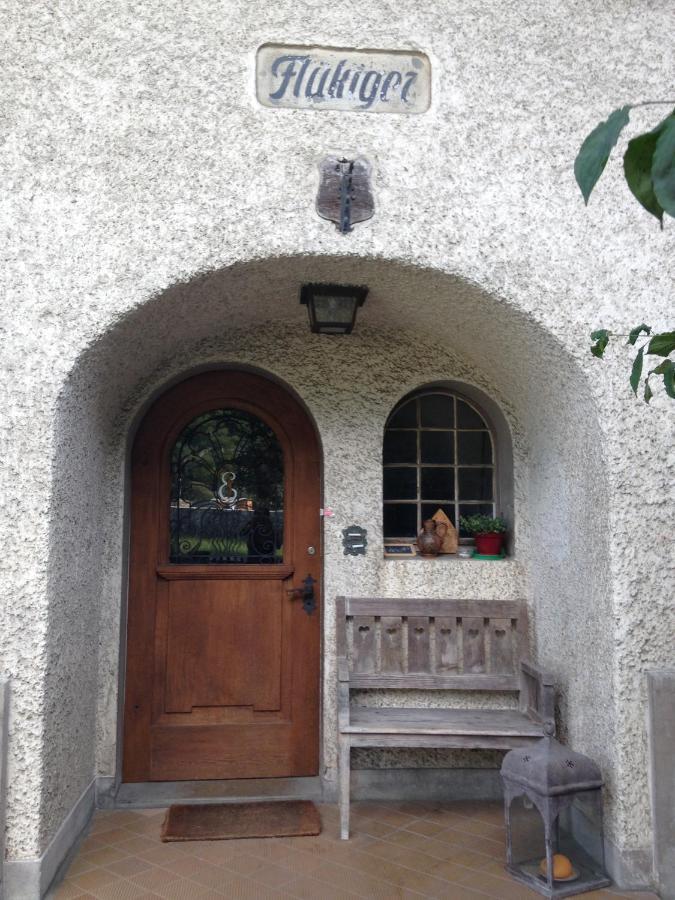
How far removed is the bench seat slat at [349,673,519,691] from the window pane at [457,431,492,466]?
127 cm

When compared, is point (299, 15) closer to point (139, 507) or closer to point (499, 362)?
point (499, 362)

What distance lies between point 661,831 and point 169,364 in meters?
3.24

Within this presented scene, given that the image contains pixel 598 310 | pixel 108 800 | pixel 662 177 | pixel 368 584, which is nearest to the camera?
pixel 662 177

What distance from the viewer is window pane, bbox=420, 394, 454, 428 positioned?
4.48 metres

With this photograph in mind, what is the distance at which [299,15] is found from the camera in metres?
3.30

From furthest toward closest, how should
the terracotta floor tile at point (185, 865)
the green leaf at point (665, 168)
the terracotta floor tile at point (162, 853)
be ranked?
the terracotta floor tile at point (162, 853) → the terracotta floor tile at point (185, 865) → the green leaf at point (665, 168)

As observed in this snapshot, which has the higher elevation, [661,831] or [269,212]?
[269,212]

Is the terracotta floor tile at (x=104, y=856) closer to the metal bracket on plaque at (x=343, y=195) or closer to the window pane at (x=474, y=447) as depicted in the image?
the window pane at (x=474, y=447)

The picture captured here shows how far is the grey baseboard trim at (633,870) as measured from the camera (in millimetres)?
3031

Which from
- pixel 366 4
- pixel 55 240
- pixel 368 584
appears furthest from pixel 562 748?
pixel 366 4

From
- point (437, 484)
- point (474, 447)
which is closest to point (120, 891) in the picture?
point (437, 484)

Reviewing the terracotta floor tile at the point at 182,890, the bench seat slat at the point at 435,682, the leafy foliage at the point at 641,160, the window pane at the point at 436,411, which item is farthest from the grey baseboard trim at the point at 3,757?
the leafy foliage at the point at 641,160

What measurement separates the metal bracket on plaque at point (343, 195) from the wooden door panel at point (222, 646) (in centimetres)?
212

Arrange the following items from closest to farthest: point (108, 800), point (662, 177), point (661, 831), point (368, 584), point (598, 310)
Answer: point (662, 177), point (661, 831), point (598, 310), point (108, 800), point (368, 584)
